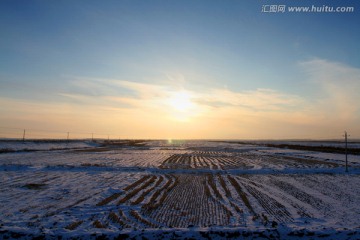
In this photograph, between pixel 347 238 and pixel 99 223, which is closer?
pixel 347 238

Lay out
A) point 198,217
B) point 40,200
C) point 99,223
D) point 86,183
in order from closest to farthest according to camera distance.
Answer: point 99,223 < point 198,217 < point 40,200 < point 86,183

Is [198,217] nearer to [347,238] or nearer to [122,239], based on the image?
[122,239]

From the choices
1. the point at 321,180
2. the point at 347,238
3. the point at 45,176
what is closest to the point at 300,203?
the point at 347,238

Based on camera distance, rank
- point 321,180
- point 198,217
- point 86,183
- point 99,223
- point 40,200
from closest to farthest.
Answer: point 99,223
point 198,217
point 40,200
point 86,183
point 321,180

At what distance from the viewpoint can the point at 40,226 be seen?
7277 millimetres

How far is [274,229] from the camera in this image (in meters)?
6.99

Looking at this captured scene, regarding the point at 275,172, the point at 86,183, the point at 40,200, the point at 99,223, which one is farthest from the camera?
the point at 275,172

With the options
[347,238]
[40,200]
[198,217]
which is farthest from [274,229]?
[40,200]

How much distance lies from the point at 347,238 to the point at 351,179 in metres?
11.2

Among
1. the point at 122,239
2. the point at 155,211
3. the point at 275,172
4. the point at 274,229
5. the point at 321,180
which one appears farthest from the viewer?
the point at 275,172

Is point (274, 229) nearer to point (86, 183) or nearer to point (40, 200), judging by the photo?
point (40, 200)

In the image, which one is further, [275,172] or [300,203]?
[275,172]

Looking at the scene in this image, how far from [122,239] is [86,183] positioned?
8.02 metres

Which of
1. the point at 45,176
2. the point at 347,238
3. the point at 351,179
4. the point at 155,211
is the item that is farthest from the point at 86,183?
the point at 351,179
